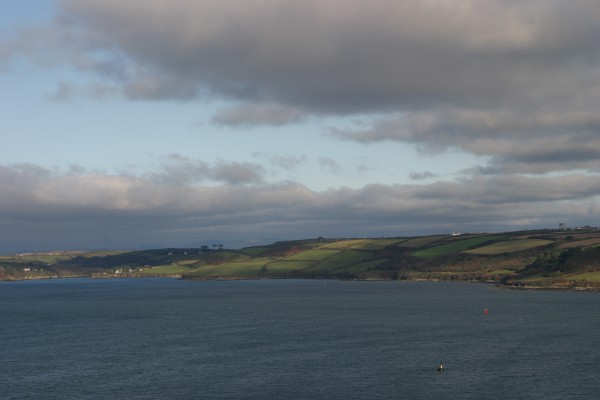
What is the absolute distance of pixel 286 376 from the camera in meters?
97.8

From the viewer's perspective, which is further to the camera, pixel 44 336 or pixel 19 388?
pixel 44 336

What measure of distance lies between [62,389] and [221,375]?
73.2 feet

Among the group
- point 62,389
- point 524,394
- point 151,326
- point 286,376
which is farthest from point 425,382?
point 151,326

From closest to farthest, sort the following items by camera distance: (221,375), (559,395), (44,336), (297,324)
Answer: (559,395) → (221,375) → (44,336) → (297,324)

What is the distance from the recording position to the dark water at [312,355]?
90.1m

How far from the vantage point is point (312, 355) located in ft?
374

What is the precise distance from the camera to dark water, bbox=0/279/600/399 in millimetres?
90125

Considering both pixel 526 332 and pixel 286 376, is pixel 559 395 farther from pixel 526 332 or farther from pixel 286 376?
pixel 526 332

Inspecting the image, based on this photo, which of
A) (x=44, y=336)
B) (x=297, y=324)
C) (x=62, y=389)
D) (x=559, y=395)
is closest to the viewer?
(x=559, y=395)

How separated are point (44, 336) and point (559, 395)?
107598 mm

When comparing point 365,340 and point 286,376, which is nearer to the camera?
point 286,376

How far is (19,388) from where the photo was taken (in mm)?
94312

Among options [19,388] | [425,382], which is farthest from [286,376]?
[19,388]

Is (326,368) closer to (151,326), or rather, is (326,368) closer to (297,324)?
(297,324)
